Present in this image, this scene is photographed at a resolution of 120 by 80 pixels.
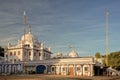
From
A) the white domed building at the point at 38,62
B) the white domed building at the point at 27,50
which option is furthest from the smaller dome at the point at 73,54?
the white domed building at the point at 27,50

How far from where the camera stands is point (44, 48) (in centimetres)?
10519

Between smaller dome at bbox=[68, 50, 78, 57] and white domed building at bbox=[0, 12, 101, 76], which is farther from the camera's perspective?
smaller dome at bbox=[68, 50, 78, 57]

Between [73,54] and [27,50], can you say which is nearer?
[27,50]

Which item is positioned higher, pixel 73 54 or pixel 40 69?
pixel 73 54

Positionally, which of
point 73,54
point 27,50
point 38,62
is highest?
point 27,50

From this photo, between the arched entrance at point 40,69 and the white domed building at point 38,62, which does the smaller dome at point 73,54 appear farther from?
the arched entrance at point 40,69

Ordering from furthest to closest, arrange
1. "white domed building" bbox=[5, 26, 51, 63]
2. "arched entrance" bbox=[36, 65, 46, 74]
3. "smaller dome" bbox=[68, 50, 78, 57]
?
1. "smaller dome" bbox=[68, 50, 78, 57]
2. "white domed building" bbox=[5, 26, 51, 63]
3. "arched entrance" bbox=[36, 65, 46, 74]

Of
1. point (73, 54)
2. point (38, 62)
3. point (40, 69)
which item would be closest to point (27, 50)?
point (38, 62)

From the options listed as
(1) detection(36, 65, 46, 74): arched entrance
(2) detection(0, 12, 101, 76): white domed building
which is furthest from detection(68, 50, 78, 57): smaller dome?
(1) detection(36, 65, 46, 74): arched entrance

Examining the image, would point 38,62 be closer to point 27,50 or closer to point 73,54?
point 27,50

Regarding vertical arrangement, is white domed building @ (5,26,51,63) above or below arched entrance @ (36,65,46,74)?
above

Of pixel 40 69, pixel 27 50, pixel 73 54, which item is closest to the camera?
pixel 40 69

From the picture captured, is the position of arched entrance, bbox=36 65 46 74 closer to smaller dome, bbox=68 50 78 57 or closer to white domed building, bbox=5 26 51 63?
white domed building, bbox=5 26 51 63

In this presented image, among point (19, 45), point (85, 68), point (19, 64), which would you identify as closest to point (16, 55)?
point (19, 45)
